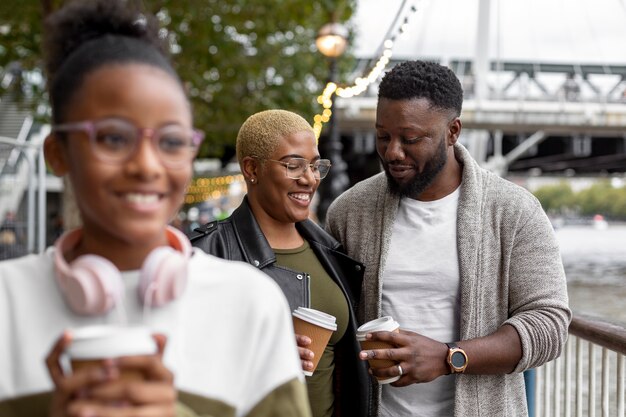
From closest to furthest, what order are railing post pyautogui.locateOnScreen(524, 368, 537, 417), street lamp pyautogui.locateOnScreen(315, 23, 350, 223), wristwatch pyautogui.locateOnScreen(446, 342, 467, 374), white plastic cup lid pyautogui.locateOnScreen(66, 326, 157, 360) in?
white plastic cup lid pyautogui.locateOnScreen(66, 326, 157, 360), wristwatch pyautogui.locateOnScreen(446, 342, 467, 374), railing post pyautogui.locateOnScreen(524, 368, 537, 417), street lamp pyautogui.locateOnScreen(315, 23, 350, 223)

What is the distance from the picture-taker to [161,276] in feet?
4.65

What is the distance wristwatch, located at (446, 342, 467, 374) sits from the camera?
272 cm

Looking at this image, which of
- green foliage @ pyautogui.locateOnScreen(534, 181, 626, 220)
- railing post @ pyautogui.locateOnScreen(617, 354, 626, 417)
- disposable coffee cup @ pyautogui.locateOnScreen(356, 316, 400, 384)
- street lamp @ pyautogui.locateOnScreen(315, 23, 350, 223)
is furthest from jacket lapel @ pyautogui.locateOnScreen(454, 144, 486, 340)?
green foliage @ pyautogui.locateOnScreen(534, 181, 626, 220)

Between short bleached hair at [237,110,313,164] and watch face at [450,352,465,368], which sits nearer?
watch face at [450,352,465,368]

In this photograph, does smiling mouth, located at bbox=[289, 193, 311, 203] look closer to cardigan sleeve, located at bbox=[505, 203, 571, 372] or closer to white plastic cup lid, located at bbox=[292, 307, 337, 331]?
white plastic cup lid, located at bbox=[292, 307, 337, 331]

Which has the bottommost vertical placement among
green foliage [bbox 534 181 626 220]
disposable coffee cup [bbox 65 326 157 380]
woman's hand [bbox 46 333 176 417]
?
green foliage [bbox 534 181 626 220]

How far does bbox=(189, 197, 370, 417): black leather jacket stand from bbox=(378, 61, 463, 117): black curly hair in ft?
2.02

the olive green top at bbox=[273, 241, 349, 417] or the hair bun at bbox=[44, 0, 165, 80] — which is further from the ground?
the hair bun at bbox=[44, 0, 165, 80]

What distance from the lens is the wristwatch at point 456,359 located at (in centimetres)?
272

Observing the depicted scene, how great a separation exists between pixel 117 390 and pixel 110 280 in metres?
0.22

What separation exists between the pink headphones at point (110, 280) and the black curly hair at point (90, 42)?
1.00 feet

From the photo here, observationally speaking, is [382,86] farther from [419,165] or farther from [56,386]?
[56,386]

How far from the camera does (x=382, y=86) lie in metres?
3.12

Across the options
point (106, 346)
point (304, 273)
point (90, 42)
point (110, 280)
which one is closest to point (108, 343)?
point (106, 346)
